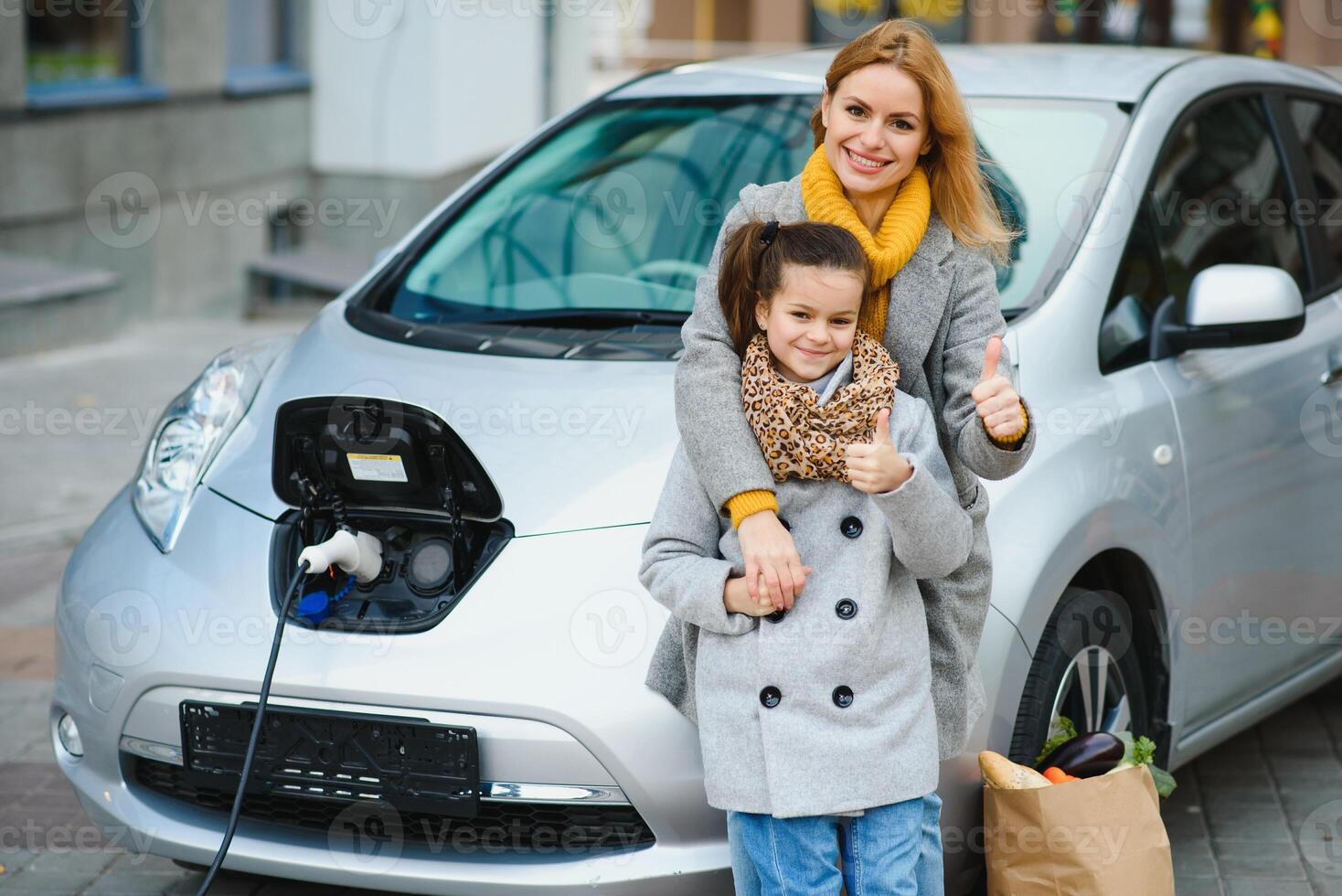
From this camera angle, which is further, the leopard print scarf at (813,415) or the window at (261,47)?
the window at (261,47)

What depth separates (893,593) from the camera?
2.38m

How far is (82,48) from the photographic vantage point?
9445 millimetres

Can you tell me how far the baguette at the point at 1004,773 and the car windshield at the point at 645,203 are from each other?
983mm

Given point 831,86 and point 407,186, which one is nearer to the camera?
point 831,86

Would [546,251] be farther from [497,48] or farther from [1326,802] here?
[497,48]

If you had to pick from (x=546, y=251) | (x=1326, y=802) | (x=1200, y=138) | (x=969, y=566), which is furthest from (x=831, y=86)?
(x=1326, y=802)

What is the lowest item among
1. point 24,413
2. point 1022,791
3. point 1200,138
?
point 24,413

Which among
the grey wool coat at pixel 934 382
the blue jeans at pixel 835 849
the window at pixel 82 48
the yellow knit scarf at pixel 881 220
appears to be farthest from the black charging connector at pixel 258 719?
the window at pixel 82 48

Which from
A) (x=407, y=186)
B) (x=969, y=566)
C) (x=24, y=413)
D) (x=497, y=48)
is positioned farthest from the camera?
(x=497, y=48)

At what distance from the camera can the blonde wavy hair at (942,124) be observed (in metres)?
2.44

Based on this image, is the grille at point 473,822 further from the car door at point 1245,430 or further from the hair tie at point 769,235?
the car door at point 1245,430

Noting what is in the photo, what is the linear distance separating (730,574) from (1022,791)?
676mm

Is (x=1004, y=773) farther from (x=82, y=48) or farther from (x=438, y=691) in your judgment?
(x=82, y=48)

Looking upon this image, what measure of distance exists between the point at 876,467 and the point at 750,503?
0.23 metres
